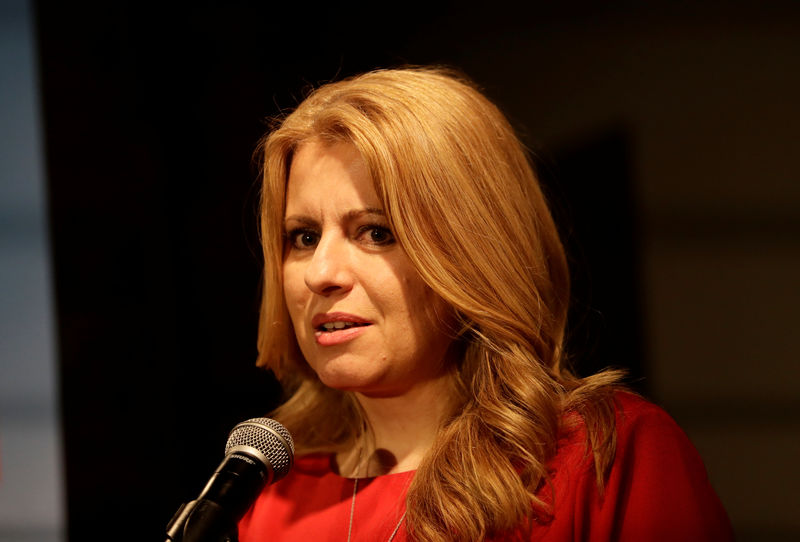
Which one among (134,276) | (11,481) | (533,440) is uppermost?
(134,276)

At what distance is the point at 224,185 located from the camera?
207cm

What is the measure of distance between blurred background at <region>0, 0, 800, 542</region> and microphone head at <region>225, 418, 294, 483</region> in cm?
60

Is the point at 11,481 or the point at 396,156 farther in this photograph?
the point at 11,481

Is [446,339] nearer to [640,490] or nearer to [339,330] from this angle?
[339,330]

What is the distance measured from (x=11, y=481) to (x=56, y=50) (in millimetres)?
1046

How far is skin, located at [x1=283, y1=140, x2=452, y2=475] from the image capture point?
1310mm

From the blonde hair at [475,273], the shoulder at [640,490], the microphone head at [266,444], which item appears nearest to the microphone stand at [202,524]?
the microphone head at [266,444]

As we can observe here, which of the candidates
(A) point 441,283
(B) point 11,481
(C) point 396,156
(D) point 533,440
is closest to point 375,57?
(C) point 396,156

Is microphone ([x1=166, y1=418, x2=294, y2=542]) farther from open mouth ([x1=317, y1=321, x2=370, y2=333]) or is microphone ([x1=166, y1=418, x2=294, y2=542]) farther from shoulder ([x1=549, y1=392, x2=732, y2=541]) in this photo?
shoulder ([x1=549, y1=392, x2=732, y2=541])

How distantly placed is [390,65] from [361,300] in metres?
0.82

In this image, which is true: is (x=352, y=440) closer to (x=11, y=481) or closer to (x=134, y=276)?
(x=134, y=276)

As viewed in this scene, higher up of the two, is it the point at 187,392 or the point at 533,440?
the point at 533,440

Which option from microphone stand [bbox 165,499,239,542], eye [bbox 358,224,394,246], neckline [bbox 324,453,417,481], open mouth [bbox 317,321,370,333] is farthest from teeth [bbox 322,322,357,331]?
microphone stand [bbox 165,499,239,542]

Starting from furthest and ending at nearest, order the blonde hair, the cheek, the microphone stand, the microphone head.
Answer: the cheek
the blonde hair
the microphone head
the microphone stand
